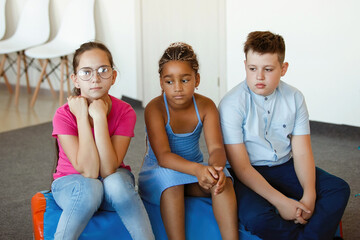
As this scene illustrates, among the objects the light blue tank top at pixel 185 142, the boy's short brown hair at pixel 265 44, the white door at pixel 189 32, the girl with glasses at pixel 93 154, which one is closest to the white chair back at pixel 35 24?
the white door at pixel 189 32

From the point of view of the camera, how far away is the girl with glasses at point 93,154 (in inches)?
65.1

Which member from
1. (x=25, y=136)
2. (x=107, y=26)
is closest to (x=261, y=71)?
(x=25, y=136)

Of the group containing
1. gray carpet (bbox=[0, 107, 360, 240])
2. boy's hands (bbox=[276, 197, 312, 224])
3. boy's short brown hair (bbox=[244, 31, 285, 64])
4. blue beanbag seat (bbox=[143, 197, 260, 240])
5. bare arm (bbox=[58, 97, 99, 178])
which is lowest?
gray carpet (bbox=[0, 107, 360, 240])

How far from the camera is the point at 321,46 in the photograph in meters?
3.46

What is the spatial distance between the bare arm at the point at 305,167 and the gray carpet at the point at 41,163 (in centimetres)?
43

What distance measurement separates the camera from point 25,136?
12.4 feet

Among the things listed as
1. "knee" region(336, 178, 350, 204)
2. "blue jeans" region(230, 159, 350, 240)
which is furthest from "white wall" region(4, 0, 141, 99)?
"knee" region(336, 178, 350, 204)

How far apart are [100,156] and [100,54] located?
0.38 m

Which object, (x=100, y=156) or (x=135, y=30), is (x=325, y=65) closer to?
(x=135, y=30)

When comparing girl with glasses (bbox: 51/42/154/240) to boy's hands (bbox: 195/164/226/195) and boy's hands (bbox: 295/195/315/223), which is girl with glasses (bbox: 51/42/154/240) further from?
boy's hands (bbox: 295/195/315/223)

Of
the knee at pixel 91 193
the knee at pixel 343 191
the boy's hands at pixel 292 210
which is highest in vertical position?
the knee at pixel 91 193

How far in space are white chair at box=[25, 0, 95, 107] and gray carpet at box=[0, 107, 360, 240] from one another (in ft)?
2.33

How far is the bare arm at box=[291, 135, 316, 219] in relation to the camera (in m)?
1.81

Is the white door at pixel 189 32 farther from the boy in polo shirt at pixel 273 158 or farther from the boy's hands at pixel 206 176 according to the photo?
the boy's hands at pixel 206 176
